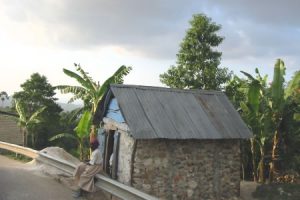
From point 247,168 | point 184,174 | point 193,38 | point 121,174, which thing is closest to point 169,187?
point 184,174

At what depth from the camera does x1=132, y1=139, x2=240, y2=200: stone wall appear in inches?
467

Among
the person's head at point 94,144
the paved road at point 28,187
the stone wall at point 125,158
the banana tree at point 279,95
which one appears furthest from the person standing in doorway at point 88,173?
the banana tree at point 279,95

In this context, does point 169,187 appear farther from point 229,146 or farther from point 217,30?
point 217,30

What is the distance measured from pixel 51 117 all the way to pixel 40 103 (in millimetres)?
1473

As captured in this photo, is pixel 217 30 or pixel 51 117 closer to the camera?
pixel 217 30

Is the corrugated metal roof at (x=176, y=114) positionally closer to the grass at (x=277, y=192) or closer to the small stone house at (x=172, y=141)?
the small stone house at (x=172, y=141)

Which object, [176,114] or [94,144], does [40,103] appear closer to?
[176,114]

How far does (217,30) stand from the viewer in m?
22.0

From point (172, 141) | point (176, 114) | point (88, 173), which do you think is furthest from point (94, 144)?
point (176, 114)

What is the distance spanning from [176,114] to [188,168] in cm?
172

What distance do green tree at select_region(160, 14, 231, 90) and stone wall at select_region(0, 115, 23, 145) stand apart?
1777cm

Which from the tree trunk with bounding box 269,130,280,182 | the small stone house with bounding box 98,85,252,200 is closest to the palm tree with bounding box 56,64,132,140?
the small stone house with bounding box 98,85,252,200

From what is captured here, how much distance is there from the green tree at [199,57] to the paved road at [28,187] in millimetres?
12479

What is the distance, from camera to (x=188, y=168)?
496 inches
